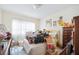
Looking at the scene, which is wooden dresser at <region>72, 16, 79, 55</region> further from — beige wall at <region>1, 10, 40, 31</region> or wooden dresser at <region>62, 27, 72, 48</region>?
beige wall at <region>1, 10, 40, 31</region>

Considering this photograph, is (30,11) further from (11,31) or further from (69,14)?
(69,14)

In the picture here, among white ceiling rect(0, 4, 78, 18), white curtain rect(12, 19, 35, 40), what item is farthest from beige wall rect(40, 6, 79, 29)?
white curtain rect(12, 19, 35, 40)

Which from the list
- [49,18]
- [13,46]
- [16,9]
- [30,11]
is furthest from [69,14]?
[13,46]

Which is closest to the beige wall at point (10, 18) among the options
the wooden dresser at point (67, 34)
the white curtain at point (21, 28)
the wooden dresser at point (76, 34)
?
the white curtain at point (21, 28)

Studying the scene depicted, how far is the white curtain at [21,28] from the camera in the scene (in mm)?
1595

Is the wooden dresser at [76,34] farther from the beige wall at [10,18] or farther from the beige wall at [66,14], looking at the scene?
the beige wall at [10,18]

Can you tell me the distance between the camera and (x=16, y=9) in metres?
1.60

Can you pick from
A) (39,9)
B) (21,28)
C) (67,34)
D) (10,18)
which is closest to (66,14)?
(67,34)

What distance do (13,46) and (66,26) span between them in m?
0.77

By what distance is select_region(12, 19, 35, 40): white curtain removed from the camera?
1.59 metres

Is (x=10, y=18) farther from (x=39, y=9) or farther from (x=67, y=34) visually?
(x=67, y=34)

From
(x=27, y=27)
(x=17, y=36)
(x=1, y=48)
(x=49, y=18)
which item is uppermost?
(x=49, y=18)

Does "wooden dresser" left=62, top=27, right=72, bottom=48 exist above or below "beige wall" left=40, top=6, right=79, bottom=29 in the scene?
below

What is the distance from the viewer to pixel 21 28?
1.62 metres
